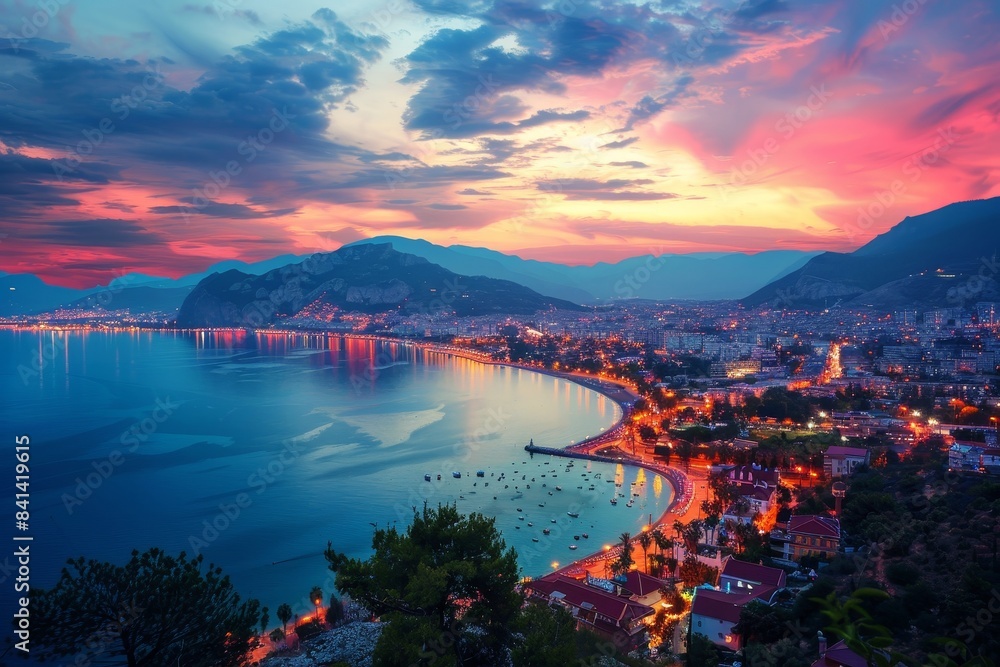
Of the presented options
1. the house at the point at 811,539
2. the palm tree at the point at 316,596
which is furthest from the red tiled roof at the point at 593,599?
the palm tree at the point at 316,596

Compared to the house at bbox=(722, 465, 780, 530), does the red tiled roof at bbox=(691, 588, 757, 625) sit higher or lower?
higher

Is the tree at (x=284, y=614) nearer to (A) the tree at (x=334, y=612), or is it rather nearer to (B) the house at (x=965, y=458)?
(A) the tree at (x=334, y=612)

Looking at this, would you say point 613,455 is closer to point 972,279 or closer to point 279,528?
point 279,528

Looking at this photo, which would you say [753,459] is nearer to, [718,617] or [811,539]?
[811,539]

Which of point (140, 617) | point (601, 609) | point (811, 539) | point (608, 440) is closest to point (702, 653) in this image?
point (601, 609)

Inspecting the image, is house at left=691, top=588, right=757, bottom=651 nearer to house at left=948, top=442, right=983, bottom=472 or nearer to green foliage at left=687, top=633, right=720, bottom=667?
green foliage at left=687, top=633, right=720, bottom=667

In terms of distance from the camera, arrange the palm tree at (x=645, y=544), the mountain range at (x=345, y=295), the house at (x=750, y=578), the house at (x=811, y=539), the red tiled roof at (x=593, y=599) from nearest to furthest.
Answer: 1. the red tiled roof at (x=593, y=599)
2. the house at (x=750, y=578)
3. the house at (x=811, y=539)
4. the palm tree at (x=645, y=544)
5. the mountain range at (x=345, y=295)

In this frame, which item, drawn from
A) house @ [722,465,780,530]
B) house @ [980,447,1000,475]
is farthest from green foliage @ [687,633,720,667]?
house @ [980,447,1000,475]
